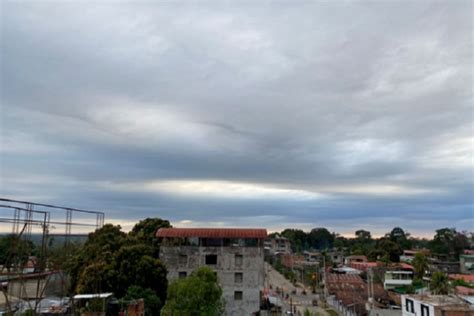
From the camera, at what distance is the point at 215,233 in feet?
102

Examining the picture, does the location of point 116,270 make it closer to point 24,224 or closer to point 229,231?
point 229,231

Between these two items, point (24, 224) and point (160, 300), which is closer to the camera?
point (24, 224)

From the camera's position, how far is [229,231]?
31234 mm

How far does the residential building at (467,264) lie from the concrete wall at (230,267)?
47.8m

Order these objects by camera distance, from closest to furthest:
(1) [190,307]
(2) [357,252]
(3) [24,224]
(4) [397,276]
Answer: (3) [24,224] → (1) [190,307] → (4) [397,276] → (2) [357,252]

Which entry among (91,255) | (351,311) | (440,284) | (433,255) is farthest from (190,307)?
(433,255)

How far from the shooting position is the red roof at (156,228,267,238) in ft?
101

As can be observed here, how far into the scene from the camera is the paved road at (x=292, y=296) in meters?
42.6

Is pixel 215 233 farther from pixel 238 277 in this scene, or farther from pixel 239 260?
pixel 238 277

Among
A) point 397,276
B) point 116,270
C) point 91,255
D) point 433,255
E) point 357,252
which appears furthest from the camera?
point 357,252

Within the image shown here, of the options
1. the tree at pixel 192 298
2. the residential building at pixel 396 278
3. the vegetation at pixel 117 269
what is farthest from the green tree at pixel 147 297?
the residential building at pixel 396 278

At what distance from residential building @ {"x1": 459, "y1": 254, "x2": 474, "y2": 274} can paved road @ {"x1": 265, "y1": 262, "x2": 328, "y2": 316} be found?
83.7 feet

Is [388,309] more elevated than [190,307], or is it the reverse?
[190,307]

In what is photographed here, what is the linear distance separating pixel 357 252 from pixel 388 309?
145ft
